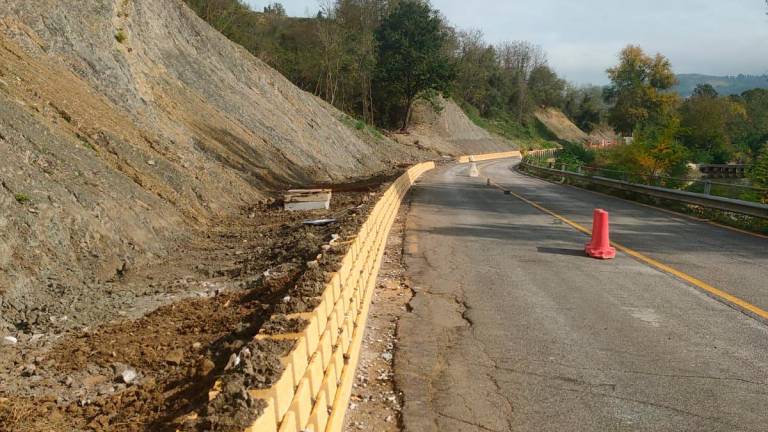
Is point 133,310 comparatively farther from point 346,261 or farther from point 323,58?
point 323,58

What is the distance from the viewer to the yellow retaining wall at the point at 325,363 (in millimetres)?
3232

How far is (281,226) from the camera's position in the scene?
40.2 feet

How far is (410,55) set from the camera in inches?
2446

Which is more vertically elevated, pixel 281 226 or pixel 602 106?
pixel 602 106

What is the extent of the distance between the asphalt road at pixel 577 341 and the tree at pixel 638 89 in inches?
3335

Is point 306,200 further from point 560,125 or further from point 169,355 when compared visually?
point 560,125

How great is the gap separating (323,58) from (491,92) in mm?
52986

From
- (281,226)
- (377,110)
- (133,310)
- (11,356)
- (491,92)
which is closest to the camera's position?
(11,356)

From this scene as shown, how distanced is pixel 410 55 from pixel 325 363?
60272 millimetres

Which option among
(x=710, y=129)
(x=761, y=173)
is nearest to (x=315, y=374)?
(x=761, y=173)

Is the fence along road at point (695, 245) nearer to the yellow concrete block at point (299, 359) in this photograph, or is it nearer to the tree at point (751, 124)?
the yellow concrete block at point (299, 359)

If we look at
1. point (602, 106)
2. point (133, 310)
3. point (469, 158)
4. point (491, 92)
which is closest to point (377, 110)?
point (469, 158)

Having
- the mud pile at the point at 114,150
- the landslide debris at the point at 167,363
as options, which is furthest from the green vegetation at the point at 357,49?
the landslide debris at the point at 167,363

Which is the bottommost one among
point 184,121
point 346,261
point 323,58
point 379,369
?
point 379,369
